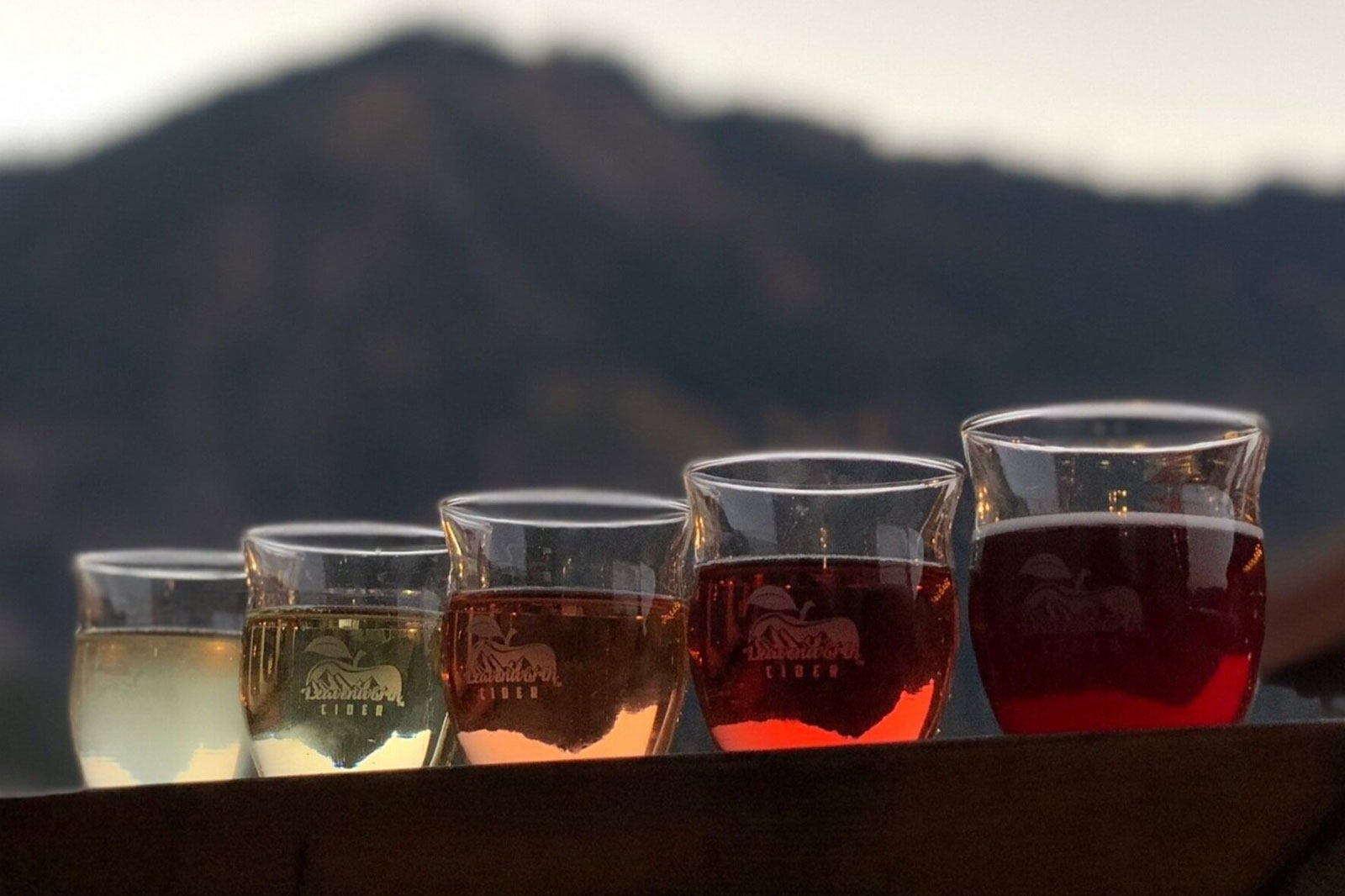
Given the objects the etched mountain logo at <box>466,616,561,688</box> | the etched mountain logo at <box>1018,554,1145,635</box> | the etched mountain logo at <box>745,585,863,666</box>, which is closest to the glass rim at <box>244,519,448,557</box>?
the etched mountain logo at <box>466,616,561,688</box>

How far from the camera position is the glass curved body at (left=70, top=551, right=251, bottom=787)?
3.07 feet

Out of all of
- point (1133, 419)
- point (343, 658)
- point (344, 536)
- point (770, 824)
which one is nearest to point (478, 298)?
point (344, 536)

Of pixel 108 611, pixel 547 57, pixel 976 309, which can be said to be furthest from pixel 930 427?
pixel 108 611

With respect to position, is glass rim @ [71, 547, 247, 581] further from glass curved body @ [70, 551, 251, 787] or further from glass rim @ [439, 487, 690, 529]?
glass rim @ [439, 487, 690, 529]

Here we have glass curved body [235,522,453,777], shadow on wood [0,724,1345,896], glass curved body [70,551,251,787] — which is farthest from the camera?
glass curved body [70,551,251,787]

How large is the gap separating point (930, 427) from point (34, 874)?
10.5 m

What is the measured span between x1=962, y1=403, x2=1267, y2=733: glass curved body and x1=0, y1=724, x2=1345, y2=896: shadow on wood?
0.08 meters

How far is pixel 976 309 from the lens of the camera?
9883 millimetres

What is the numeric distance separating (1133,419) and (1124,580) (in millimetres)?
104

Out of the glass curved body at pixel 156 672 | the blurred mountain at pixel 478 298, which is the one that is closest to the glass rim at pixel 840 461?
the glass curved body at pixel 156 672

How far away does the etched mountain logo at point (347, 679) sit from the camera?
30.2 inches

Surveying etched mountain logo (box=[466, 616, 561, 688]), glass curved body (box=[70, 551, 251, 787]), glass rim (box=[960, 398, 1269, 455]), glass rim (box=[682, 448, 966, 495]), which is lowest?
glass curved body (box=[70, 551, 251, 787])

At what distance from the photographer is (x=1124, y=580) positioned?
59 centimetres

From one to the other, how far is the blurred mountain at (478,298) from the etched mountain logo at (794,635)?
25.7 ft
